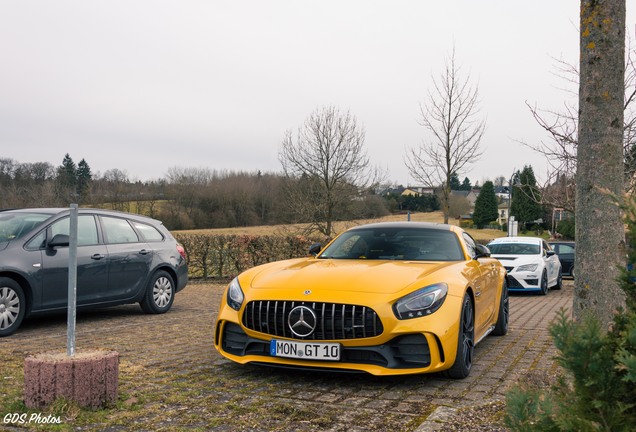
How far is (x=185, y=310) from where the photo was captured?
33.6 feet


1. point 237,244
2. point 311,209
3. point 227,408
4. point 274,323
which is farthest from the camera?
point 311,209

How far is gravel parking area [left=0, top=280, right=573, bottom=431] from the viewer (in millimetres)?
3961

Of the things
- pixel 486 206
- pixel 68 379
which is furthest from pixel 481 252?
pixel 486 206

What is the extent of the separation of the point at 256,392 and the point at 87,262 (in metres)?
4.37

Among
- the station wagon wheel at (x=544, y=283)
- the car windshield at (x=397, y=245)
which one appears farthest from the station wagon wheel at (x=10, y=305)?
the station wagon wheel at (x=544, y=283)

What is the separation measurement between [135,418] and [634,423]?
3130 millimetres

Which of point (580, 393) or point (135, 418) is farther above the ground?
point (580, 393)

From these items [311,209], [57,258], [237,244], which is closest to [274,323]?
[57,258]

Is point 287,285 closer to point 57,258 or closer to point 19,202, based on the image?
point 57,258

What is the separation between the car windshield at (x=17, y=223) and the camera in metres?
7.61

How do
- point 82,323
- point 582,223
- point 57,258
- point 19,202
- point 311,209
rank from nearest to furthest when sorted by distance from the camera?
1. point 582,223
2. point 57,258
3. point 82,323
4. point 311,209
5. point 19,202

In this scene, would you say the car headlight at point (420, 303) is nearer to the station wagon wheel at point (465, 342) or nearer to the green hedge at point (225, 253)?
the station wagon wheel at point (465, 342)

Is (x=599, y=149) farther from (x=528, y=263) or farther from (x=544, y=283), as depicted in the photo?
(x=544, y=283)

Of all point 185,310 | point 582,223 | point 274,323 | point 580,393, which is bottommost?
point 185,310
